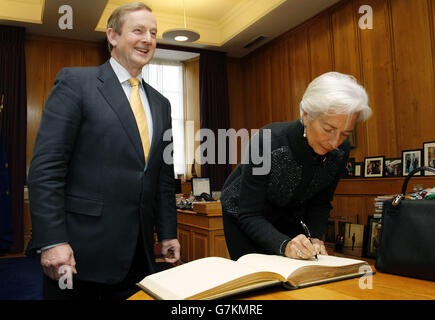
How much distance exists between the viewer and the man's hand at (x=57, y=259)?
1.22 m

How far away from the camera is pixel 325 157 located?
1493mm

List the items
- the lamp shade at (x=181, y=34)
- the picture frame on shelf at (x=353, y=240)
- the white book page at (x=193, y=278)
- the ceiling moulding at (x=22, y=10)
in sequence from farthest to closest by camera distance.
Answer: the ceiling moulding at (x=22, y=10), the lamp shade at (x=181, y=34), the picture frame on shelf at (x=353, y=240), the white book page at (x=193, y=278)

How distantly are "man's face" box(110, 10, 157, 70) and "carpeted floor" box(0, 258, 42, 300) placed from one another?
2892 millimetres

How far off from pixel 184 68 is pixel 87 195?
6948 millimetres

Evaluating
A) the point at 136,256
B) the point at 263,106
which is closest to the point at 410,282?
the point at 136,256

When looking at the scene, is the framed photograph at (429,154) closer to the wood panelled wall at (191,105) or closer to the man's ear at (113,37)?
the man's ear at (113,37)

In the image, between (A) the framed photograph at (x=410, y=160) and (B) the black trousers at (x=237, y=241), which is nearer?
(B) the black trousers at (x=237, y=241)

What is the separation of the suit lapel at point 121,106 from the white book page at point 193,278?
0.60 metres

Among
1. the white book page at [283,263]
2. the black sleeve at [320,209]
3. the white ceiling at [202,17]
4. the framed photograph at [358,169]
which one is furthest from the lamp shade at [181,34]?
the white book page at [283,263]

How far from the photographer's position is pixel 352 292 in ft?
2.89

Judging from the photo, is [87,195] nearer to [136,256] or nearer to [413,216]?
[136,256]

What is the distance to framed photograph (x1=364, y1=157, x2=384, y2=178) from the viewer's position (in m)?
4.88

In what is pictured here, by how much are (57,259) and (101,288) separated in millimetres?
236

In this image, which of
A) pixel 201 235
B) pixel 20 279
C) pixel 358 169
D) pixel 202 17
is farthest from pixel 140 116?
pixel 202 17
